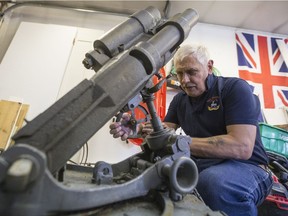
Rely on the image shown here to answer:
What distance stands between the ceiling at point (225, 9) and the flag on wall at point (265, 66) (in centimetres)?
17

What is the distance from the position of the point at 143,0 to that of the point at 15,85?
173 cm

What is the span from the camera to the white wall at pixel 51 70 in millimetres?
2162

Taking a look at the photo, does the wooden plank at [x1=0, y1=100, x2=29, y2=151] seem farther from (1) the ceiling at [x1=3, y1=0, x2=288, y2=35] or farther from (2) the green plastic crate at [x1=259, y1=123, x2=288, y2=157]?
(2) the green plastic crate at [x1=259, y1=123, x2=288, y2=157]

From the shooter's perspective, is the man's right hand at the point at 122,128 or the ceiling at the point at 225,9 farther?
the ceiling at the point at 225,9

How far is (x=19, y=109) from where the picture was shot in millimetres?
2164

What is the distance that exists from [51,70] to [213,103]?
1.91m

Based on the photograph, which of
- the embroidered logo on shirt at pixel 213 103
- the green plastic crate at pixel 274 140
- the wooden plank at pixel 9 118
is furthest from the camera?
the wooden plank at pixel 9 118

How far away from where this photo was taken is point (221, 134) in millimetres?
1043

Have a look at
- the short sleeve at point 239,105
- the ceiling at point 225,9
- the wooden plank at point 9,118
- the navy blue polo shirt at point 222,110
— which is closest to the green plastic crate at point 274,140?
the navy blue polo shirt at point 222,110

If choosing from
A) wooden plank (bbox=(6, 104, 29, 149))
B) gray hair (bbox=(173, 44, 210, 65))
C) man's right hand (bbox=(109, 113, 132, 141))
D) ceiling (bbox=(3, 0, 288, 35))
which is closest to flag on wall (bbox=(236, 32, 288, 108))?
ceiling (bbox=(3, 0, 288, 35))

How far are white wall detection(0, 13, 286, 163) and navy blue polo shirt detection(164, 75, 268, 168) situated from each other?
111cm

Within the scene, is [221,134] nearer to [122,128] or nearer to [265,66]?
[122,128]

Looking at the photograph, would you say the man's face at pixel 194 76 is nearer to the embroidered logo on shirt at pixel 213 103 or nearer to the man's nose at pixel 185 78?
the man's nose at pixel 185 78

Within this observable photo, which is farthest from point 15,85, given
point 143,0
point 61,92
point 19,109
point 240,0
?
point 240,0
